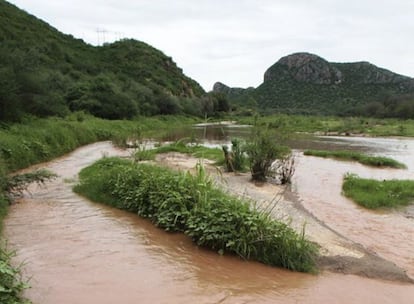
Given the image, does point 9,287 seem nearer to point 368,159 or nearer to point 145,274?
point 145,274

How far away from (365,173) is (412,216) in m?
8.38

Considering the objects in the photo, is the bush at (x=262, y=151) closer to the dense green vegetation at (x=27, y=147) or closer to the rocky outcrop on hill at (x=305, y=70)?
the dense green vegetation at (x=27, y=147)

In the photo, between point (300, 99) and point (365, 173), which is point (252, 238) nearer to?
point (365, 173)

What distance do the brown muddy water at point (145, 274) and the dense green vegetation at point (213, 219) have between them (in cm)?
23

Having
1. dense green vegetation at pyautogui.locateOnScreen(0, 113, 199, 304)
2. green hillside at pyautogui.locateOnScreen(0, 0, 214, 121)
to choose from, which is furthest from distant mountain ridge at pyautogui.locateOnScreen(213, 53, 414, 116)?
dense green vegetation at pyautogui.locateOnScreen(0, 113, 199, 304)

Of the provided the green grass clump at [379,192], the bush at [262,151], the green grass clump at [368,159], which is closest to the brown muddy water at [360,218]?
the green grass clump at [379,192]

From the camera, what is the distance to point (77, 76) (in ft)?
189

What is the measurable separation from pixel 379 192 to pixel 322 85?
121218 millimetres

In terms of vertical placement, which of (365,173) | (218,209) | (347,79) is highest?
(347,79)

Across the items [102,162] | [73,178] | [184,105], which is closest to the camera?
[73,178]

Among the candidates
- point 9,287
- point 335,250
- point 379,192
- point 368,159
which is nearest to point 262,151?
point 379,192

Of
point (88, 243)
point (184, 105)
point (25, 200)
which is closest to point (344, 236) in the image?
point (88, 243)

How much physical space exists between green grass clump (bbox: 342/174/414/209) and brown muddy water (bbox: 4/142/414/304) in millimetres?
6531

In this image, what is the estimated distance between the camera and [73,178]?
14.8 meters
